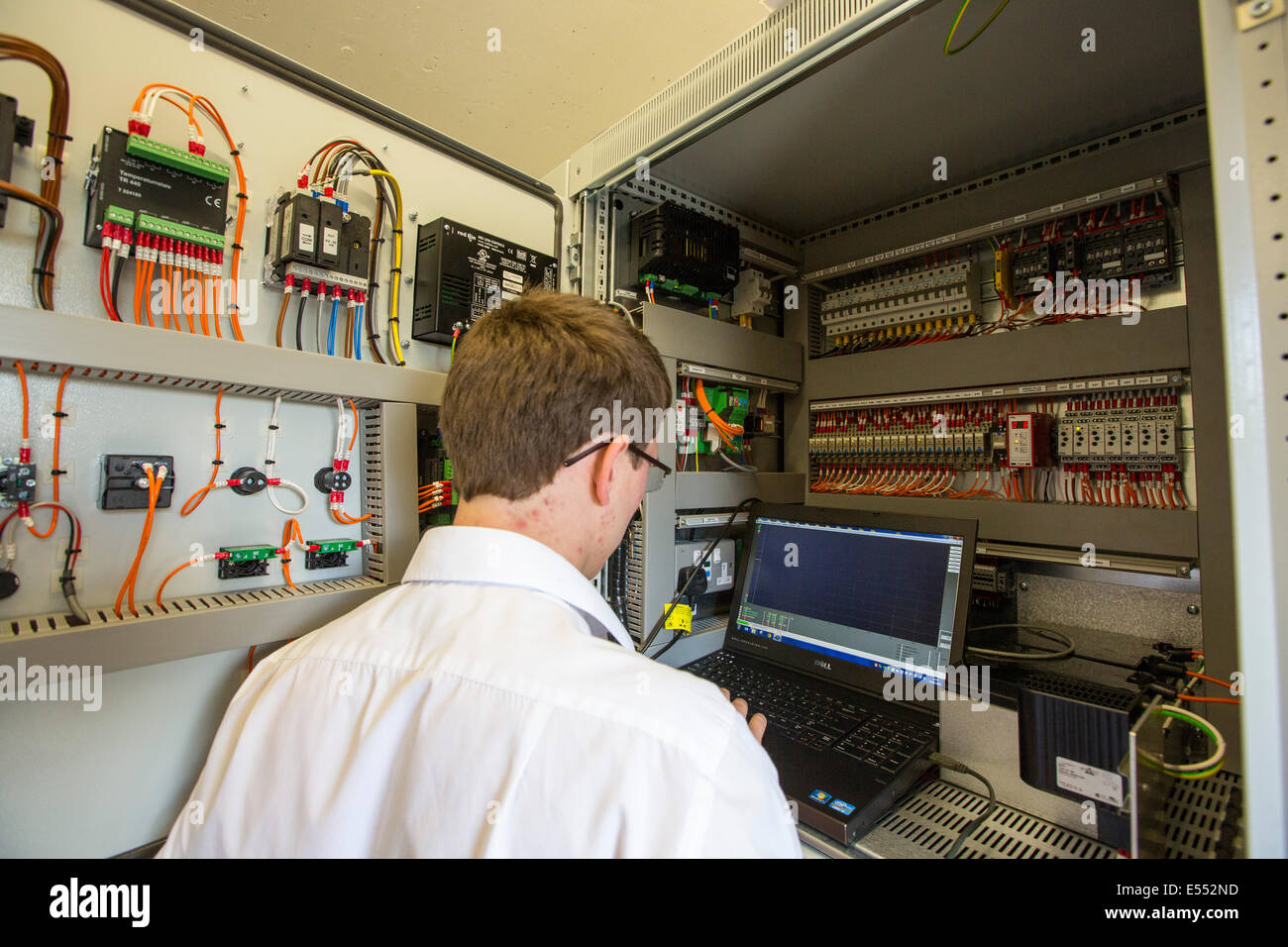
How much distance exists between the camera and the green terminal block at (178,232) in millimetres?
946

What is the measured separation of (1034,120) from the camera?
1.19m

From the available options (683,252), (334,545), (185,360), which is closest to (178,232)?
(185,360)

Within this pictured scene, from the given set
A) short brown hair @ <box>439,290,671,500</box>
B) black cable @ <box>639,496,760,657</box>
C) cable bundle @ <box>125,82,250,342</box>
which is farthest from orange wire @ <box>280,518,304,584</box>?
black cable @ <box>639,496,760,657</box>

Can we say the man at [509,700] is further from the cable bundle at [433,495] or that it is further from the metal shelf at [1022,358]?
the metal shelf at [1022,358]

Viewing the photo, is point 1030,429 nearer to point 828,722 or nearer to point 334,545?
point 828,722

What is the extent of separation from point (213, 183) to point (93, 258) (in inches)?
8.9

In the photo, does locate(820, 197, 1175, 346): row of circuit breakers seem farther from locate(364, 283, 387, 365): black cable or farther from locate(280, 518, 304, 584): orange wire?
locate(280, 518, 304, 584): orange wire

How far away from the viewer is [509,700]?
0.57m

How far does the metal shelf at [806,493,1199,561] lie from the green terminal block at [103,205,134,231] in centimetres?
169

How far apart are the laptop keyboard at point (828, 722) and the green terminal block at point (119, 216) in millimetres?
1347

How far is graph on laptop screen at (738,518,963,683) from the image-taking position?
115 centimetres

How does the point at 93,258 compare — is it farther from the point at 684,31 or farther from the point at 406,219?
the point at 684,31

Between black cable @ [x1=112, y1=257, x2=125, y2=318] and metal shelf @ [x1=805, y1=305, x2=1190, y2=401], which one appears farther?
metal shelf @ [x1=805, y1=305, x2=1190, y2=401]

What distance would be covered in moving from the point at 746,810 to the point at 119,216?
1241 mm
